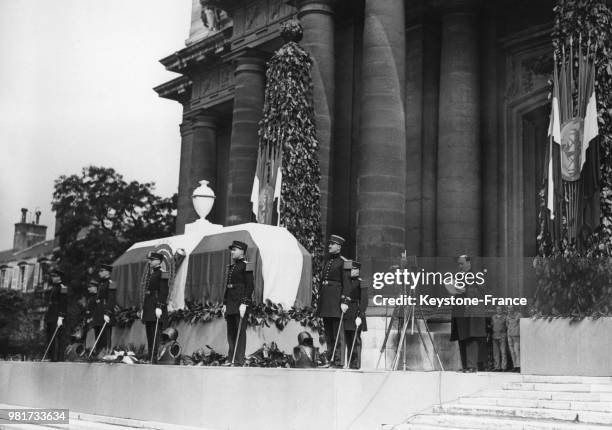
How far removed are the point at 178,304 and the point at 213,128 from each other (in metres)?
21.8

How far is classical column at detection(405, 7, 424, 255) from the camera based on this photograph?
84.7 ft

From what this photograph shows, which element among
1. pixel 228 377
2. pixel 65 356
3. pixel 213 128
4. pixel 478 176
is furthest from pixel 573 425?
pixel 213 128

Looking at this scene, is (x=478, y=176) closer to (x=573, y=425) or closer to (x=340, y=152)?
(x=340, y=152)

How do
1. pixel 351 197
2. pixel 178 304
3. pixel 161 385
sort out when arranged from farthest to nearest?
1. pixel 351 197
2. pixel 178 304
3. pixel 161 385

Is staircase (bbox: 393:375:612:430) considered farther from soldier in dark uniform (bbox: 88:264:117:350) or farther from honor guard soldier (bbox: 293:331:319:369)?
soldier in dark uniform (bbox: 88:264:117:350)

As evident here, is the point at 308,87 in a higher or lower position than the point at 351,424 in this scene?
higher

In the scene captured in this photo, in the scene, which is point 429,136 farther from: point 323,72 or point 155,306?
point 155,306

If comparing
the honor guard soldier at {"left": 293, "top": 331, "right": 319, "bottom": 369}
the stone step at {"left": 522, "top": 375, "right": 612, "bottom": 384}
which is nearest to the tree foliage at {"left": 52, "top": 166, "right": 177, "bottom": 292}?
the honor guard soldier at {"left": 293, "top": 331, "right": 319, "bottom": 369}

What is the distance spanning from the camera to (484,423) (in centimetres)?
1192

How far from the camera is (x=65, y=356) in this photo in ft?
61.8

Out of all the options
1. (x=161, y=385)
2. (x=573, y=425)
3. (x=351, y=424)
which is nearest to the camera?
(x=573, y=425)

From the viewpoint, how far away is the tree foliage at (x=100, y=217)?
41906 mm

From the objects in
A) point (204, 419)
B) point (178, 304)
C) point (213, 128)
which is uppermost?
point (213, 128)

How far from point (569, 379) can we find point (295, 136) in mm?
11904
